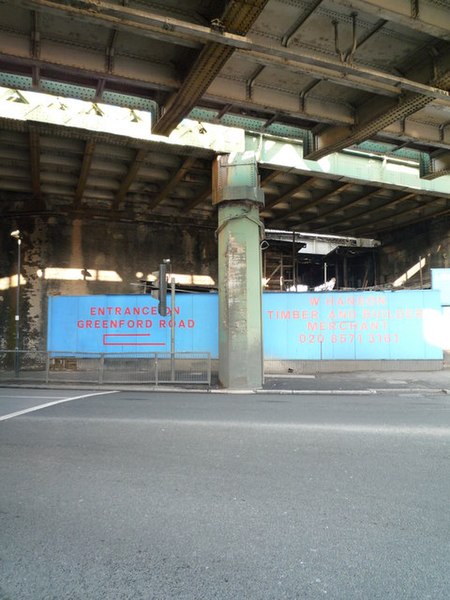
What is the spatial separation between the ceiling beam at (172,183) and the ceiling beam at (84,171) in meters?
3.08

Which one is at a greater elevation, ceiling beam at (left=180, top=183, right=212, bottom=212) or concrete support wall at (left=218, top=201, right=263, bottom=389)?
ceiling beam at (left=180, top=183, right=212, bottom=212)

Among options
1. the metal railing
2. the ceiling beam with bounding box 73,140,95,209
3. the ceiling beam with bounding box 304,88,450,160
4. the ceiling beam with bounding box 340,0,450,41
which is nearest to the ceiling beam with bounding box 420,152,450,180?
the ceiling beam with bounding box 304,88,450,160

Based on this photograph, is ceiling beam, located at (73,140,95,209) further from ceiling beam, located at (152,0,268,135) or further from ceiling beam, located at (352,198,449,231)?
ceiling beam, located at (352,198,449,231)

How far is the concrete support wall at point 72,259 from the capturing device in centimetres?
2062

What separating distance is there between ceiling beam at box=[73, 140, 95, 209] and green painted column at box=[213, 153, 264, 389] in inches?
165

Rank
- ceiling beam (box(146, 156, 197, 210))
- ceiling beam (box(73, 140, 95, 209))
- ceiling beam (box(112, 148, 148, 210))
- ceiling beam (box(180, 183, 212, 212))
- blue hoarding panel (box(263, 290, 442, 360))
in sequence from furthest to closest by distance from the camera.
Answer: ceiling beam (box(180, 183, 212, 212))
blue hoarding panel (box(263, 290, 442, 360))
ceiling beam (box(146, 156, 197, 210))
ceiling beam (box(112, 148, 148, 210))
ceiling beam (box(73, 140, 95, 209))

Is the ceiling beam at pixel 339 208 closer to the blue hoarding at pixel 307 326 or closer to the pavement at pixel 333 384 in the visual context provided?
the blue hoarding at pixel 307 326

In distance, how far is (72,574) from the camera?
308cm

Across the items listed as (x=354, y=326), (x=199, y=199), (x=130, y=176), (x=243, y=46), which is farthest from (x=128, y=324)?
(x=243, y=46)

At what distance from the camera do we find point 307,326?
17438 mm

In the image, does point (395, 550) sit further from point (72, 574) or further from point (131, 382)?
point (131, 382)

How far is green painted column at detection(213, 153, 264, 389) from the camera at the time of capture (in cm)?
1388

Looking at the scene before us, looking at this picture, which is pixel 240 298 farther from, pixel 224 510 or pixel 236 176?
pixel 224 510

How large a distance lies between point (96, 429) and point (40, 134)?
10.7 metres
